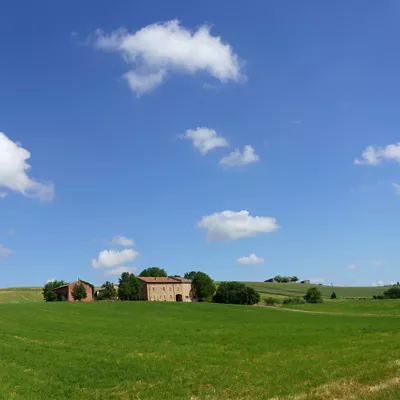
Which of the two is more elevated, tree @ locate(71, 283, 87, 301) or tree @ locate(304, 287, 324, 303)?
tree @ locate(71, 283, 87, 301)

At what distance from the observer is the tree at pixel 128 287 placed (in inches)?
5768

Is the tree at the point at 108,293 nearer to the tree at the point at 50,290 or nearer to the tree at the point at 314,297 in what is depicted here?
the tree at the point at 50,290

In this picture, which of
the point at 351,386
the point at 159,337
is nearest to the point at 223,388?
the point at 351,386

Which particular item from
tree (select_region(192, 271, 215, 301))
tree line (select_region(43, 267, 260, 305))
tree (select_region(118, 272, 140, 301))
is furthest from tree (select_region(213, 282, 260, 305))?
tree (select_region(118, 272, 140, 301))

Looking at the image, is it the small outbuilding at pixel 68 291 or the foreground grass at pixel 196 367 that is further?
the small outbuilding at pixel 68 291

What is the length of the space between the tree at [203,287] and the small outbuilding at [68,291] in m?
39.1

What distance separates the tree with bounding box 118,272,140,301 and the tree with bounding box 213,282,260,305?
30.3 m

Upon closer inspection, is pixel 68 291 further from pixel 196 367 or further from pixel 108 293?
pixel 196 367

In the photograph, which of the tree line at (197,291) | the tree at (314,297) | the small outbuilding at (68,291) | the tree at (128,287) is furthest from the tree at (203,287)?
the small outbuilding at (68,291)

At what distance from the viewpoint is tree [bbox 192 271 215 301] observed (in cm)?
15500

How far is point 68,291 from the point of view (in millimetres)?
141750

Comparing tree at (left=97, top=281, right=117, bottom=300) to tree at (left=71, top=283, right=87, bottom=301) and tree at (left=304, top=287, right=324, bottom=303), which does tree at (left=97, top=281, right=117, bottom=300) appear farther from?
tree at (left=304, top=287, right=324, bottom=303)

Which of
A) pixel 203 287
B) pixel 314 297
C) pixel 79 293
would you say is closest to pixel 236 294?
pixel 203 287

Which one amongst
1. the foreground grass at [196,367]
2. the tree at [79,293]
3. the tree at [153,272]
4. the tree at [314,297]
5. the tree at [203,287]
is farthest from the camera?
the tree at [153,272]
